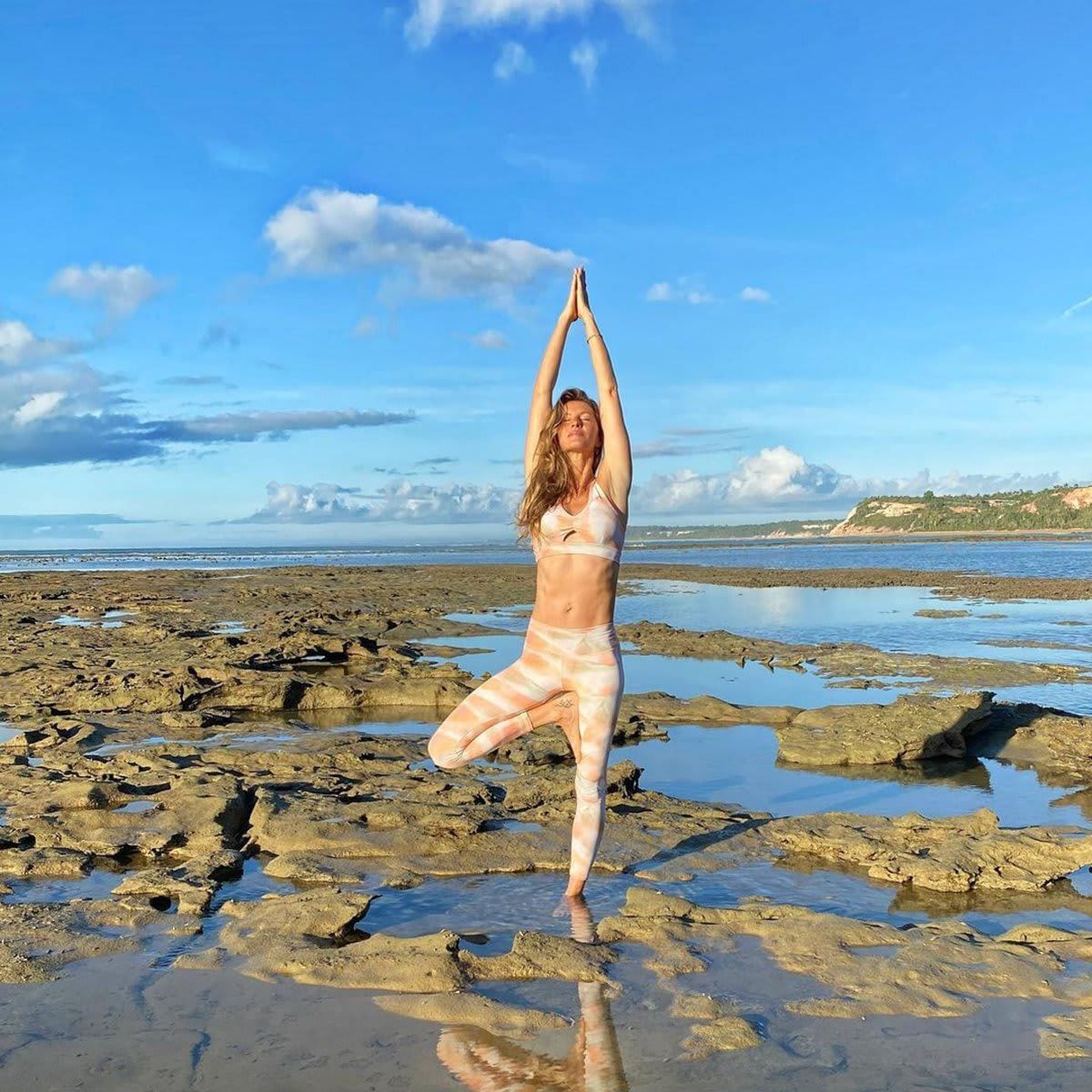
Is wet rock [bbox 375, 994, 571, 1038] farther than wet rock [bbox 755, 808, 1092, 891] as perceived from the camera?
No

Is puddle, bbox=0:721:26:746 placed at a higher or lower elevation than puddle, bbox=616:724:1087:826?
higher

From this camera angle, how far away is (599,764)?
17.6 feet

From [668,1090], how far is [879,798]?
5.21m

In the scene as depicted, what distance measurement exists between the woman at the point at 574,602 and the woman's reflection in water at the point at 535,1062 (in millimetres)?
1604

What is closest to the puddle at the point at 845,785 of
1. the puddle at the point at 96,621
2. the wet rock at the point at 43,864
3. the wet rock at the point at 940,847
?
the wet rock at the point at 940,847

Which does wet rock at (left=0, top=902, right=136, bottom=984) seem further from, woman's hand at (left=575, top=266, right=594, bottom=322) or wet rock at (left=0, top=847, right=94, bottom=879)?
woman's hand at (left=575, top=266, right=594, bottom=322)

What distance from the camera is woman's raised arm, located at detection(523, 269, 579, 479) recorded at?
5.43m

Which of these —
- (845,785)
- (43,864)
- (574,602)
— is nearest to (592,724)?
(574,602)

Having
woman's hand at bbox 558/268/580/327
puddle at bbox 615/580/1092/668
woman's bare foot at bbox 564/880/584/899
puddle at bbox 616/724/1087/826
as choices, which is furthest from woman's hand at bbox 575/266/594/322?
puddle at bbox 615/580/1092/668

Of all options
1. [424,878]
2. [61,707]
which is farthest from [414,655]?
[424,878]

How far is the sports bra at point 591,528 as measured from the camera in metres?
5.25

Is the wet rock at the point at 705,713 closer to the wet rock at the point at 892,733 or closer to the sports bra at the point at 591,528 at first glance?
the wet rock at the point at 892,733

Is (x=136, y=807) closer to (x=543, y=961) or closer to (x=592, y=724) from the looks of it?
(x=592, y=724)

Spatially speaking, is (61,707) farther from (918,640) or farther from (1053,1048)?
(918,640)
